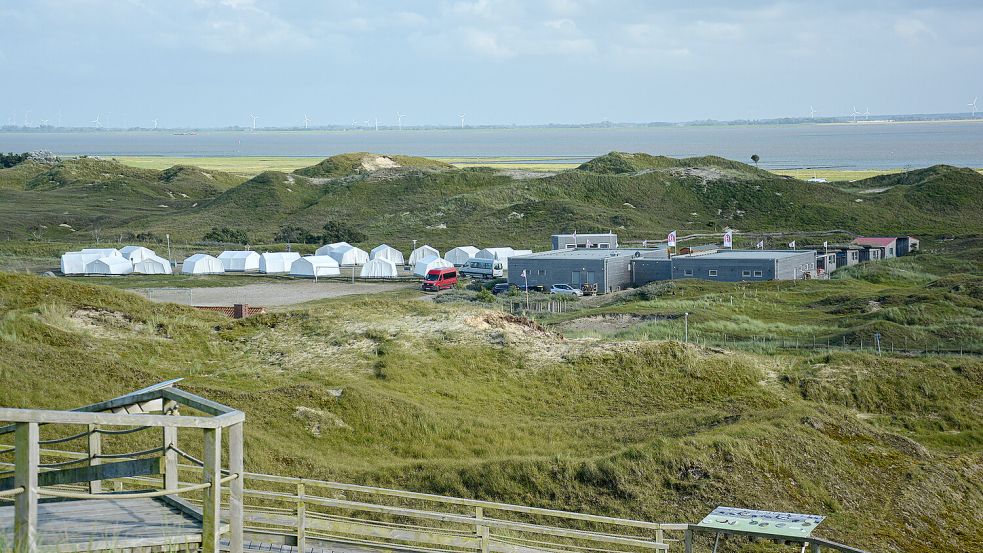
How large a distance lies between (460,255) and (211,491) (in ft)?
222

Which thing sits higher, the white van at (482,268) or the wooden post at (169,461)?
the wooden post at (169,461)

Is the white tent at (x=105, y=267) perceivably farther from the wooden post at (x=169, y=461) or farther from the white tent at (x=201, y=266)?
the wooden post at (x=169, y=461)

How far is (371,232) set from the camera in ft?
337

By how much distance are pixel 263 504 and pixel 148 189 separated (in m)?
132

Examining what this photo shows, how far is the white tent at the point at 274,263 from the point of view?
7256 cm

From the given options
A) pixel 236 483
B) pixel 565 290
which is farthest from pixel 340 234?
pixel 236 483

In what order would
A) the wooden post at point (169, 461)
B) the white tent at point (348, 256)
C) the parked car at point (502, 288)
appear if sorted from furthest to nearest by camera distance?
the white tent at point (348, 256) < the parked car at point (502, 288) < the wooden post at point (169, 461)

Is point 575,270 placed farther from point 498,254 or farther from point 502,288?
point 498,254

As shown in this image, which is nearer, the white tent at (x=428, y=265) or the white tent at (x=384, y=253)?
the white tent at (x=428, y=265)

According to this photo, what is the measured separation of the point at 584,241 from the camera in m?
77.4

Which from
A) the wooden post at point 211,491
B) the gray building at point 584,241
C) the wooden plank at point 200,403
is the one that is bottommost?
the gray building at point 584,241

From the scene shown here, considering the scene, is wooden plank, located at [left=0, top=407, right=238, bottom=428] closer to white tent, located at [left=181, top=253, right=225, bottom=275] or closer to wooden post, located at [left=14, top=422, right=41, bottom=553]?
wooden post, located at [left=14, top=422, right=41, bottom=553]

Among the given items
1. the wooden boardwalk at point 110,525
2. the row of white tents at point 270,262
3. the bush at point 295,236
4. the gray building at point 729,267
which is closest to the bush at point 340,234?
the bush at point 295,236

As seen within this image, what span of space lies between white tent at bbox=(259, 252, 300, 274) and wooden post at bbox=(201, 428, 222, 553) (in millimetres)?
65165
